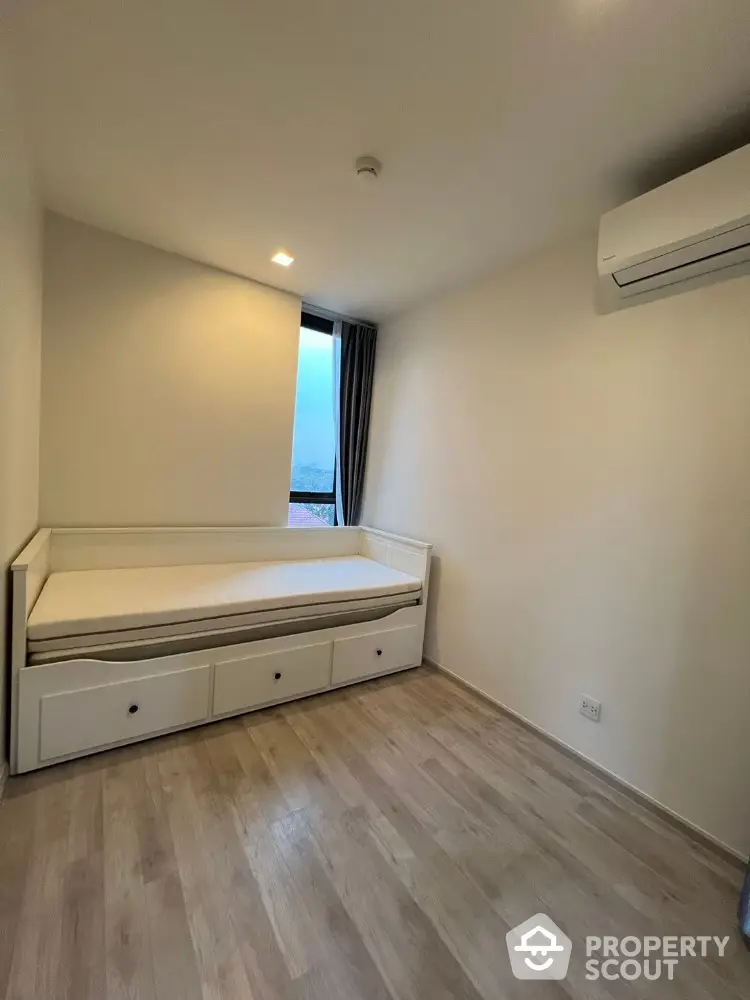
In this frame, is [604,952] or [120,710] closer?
[604,952]

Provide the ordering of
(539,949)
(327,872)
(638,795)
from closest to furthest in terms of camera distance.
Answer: (539,949) < (327,872) < (638,795)

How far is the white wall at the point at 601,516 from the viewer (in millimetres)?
1621

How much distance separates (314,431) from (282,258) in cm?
129

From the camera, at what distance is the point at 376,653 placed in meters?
2.67

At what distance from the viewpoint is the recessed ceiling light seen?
252cm

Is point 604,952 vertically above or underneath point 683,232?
underneath

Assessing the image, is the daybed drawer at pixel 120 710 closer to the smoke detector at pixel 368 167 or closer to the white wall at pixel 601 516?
the white wall at pixel 601 516

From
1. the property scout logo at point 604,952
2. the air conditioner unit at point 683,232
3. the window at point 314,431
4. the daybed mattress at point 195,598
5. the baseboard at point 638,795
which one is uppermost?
the air conditioner unit at point 683,232

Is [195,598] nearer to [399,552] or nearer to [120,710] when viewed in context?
[120,710]

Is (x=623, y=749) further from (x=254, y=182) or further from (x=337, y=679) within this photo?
(x=254, y=182)

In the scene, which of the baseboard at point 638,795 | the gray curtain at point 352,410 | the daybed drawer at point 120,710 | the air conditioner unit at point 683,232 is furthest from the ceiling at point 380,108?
the baseboard at point 638,795

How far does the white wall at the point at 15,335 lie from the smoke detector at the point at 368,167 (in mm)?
1123

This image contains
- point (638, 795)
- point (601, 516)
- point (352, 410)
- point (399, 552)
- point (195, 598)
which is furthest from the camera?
point (352, 410)

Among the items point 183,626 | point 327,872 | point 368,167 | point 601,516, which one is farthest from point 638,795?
point 368,167
